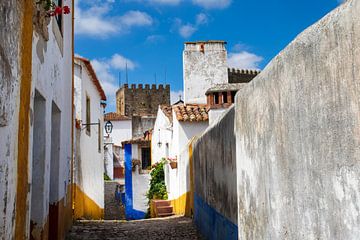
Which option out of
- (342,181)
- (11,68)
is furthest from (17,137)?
(342,181)

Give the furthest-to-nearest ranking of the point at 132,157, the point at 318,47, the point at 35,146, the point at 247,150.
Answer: the point at 132,157
the point at 35,146
the point at 247,150
the point at 318,47

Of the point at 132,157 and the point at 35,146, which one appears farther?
the point at 132,157

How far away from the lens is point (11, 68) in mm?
3389

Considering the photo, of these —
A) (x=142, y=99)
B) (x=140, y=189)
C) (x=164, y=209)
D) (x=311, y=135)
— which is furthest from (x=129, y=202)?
(x=142, y=99)

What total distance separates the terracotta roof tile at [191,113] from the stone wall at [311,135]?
10775 millimetres

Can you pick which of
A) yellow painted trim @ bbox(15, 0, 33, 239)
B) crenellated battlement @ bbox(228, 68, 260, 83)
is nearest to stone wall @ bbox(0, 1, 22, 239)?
yellow painted trim @ bbox(15, 0, 33, 239)

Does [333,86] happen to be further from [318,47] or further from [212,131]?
[212,131]

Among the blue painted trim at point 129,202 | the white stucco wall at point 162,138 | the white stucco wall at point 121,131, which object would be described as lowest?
the blue painted trim at point 129,202

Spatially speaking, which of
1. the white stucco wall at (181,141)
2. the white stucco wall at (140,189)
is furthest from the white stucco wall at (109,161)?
the white stucco wall at (181,141)

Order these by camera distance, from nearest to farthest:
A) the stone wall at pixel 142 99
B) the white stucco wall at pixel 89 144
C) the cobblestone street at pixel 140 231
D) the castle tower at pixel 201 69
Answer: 1. the cobblestone street at pixel 140 231
2. the white stucco wall at pixel 89 144
3. the castle tower at pixel 201 69
4. the stone wall at pixel 142 99

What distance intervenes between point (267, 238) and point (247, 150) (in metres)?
0.98

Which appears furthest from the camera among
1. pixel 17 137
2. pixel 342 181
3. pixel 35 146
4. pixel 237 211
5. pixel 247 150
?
pixel 35 146

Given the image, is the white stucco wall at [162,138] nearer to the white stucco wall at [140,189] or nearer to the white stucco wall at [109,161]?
the white stucco wall at [140,189]

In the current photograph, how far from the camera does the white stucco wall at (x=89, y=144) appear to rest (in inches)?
519
